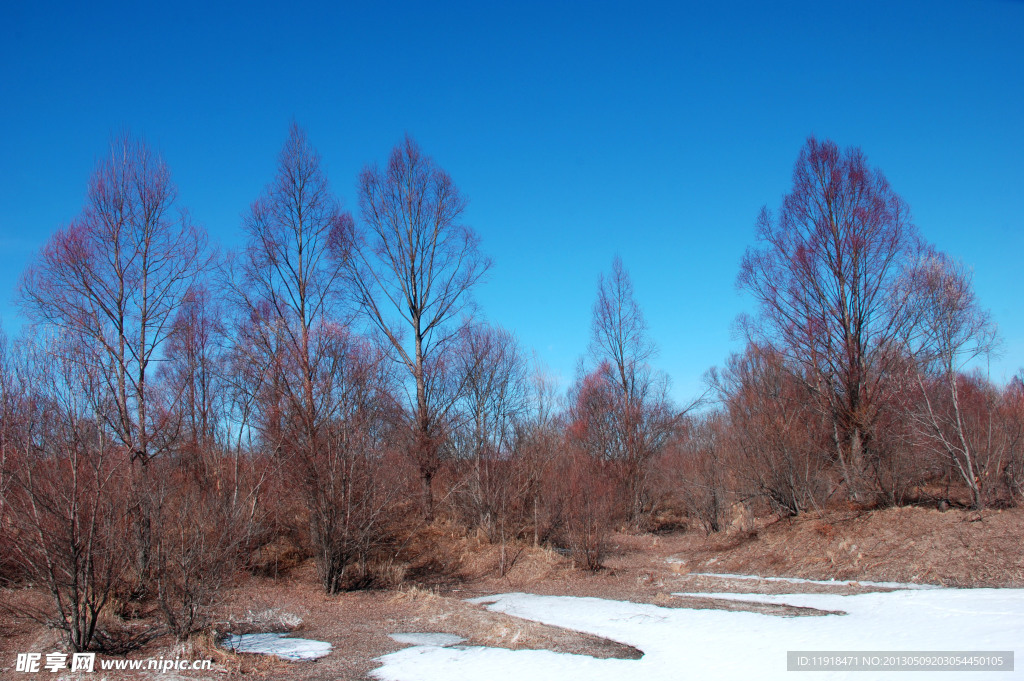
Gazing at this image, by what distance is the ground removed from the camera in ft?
26.7

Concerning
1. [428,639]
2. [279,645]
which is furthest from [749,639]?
[279,645]

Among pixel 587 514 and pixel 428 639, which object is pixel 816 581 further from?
pixel 428 639

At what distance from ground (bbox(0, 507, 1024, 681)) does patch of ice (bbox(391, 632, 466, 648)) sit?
0.70ft

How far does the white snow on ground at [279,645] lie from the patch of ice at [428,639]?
3.44 ft

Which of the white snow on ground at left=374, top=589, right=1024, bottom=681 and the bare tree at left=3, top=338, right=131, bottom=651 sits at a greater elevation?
the bare tree at left=3, top=338, right=131, bottom=651

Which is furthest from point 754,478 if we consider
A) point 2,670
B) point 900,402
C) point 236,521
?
point 2,670

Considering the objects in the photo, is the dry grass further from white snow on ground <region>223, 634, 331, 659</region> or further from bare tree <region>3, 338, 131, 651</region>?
bare tree <region>3, 338, 131, 651</region>

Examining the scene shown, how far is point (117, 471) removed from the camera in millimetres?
8852

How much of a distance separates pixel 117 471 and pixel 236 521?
1.76 m

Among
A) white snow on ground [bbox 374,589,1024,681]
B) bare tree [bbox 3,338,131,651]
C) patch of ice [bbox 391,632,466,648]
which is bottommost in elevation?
patch of ice [bbox 391,632,466,648]

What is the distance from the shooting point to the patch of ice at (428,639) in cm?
877

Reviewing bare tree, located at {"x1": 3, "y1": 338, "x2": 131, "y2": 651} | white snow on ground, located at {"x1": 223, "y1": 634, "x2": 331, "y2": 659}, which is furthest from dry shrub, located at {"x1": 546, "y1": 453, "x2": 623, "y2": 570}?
bare tree, located at {"x1": 3, "y1": 338, "x2": 131, "y2": 651}

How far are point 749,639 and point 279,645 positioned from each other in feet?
20.6

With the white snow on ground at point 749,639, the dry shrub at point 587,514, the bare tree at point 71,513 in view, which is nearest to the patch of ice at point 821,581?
the white snow on ground at point 749,639
